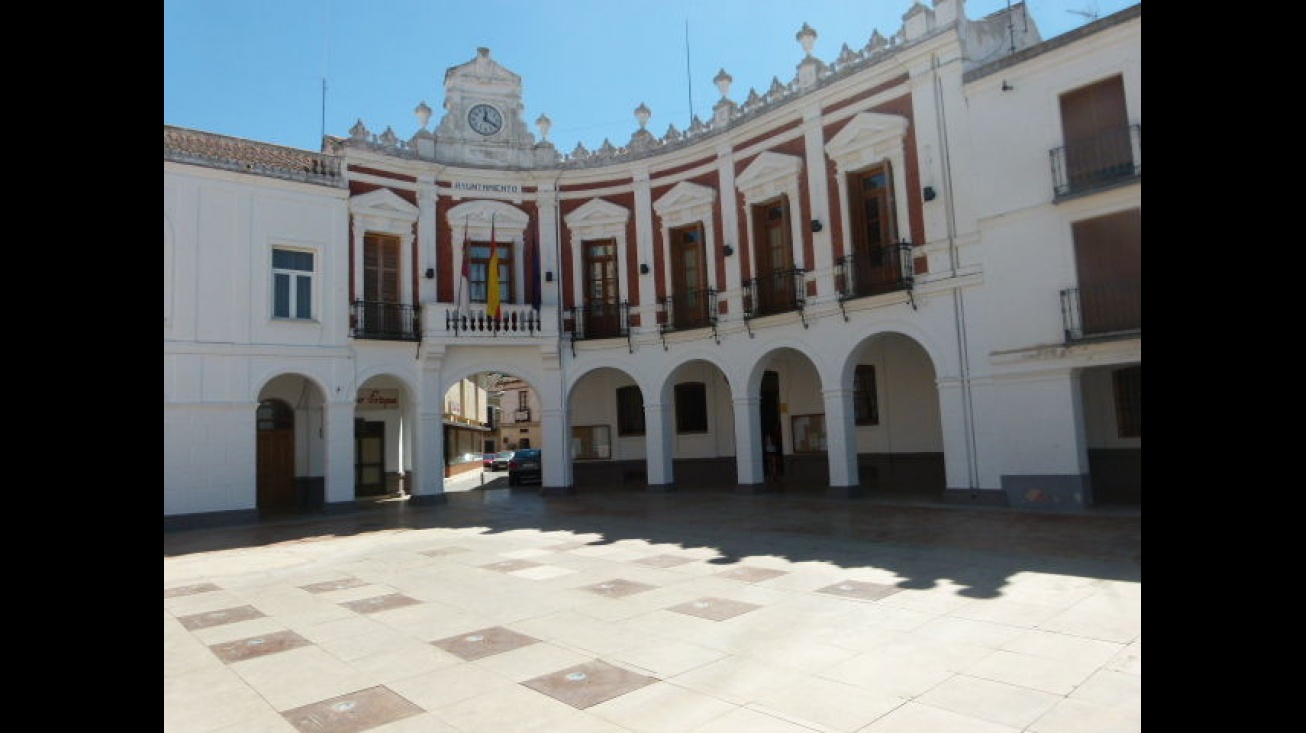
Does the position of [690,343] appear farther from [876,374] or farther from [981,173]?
[981,173]

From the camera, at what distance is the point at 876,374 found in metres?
18.4

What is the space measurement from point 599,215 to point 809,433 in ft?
26.1

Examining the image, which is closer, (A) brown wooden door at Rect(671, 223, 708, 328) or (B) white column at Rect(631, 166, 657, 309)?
(A) brown wooden door at Rect(671, 223, 708, 328)

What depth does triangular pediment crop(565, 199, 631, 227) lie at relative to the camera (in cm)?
2011

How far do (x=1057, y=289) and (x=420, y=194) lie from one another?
14.5 m

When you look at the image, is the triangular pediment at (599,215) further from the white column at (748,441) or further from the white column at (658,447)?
the white column at (748,441)

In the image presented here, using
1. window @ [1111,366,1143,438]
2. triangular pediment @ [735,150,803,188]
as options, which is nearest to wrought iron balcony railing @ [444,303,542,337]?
triangular pediment @ [735,150,803,188]

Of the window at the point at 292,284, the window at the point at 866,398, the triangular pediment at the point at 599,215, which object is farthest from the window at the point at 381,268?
the window at the point at 866,398

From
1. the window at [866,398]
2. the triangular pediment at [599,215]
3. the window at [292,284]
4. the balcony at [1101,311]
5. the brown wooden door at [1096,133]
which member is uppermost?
the triangular pediment at [599,215]

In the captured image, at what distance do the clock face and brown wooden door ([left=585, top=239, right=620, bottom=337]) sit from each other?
13.0 feet

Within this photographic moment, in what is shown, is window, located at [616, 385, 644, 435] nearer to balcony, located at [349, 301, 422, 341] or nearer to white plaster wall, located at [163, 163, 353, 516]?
balcony, located at [349, 301, 422, 341]

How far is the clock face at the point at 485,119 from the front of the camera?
20266 mm

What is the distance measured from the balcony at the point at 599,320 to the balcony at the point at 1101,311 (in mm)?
10348
